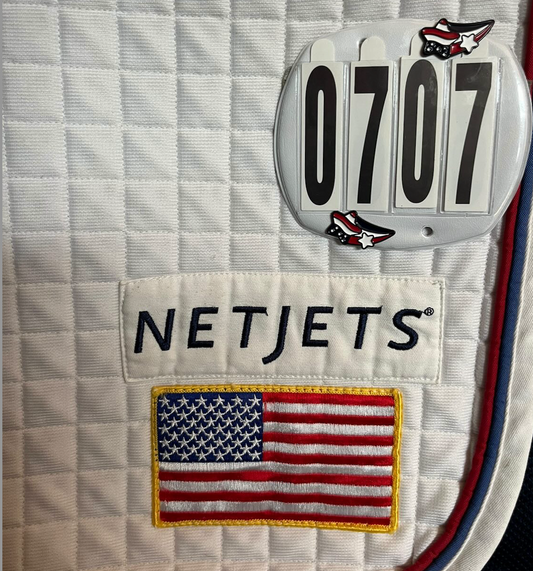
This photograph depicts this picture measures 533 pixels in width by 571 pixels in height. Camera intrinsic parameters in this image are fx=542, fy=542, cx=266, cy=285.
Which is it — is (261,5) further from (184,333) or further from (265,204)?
(184,333)

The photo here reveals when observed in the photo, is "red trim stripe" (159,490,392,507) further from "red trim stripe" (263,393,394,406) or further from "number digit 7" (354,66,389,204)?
"number digit 7" (354,66,389,204)

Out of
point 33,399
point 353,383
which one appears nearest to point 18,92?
point 33,399

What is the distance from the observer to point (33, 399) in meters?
0.55

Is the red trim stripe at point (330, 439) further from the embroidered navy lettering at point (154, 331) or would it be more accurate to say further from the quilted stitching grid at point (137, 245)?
the embroidered navy lettering at point (154, 331)

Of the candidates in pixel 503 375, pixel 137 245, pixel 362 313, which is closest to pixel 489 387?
pixel 503 375

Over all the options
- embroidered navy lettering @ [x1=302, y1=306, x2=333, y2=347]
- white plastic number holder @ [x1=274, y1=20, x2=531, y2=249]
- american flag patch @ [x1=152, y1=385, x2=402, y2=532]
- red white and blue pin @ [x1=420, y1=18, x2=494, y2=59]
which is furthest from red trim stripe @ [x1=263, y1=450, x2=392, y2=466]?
red white and blue pin @ [x1=420, y1=18, x2=494, y2=59]

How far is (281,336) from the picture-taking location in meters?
0.54

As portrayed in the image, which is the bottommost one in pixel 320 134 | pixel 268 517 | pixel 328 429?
pixel 268 517

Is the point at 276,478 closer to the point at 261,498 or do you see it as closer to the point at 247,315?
the point at 261,498

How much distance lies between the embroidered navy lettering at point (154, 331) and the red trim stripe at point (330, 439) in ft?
0.46

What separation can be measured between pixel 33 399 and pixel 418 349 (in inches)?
15.5

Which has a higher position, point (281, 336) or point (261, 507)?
point (281, 336)

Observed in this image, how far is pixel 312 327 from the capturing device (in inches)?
21.4

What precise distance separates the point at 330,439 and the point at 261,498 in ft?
0.33
